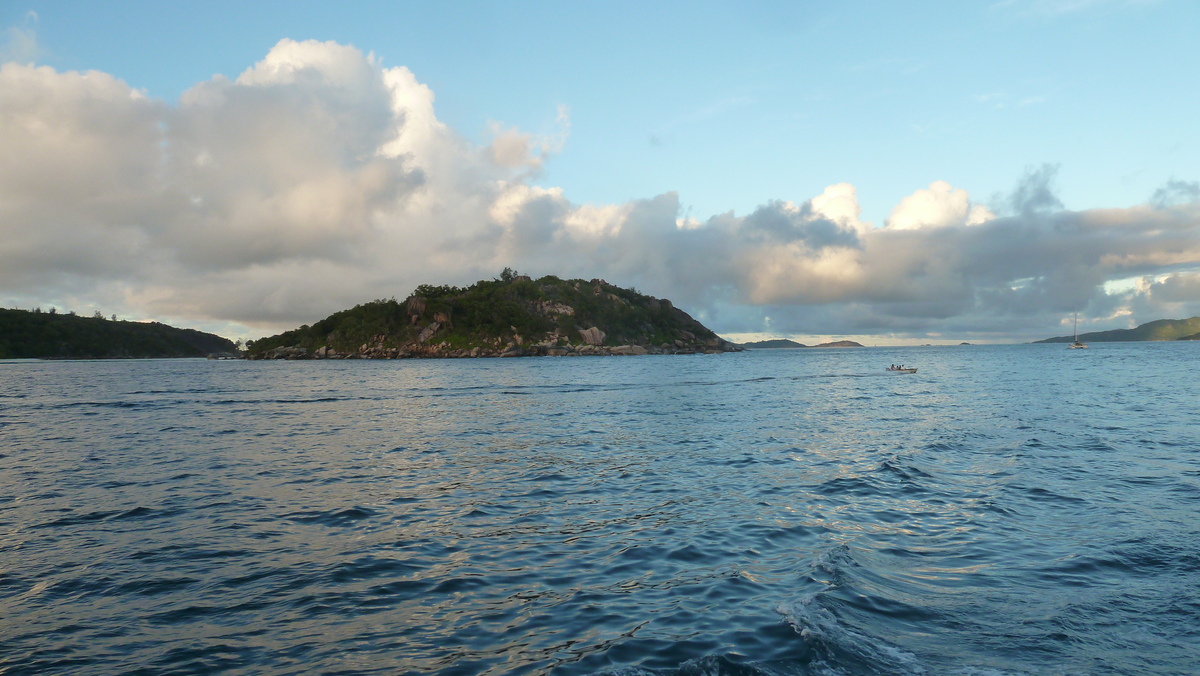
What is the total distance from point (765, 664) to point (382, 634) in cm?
584

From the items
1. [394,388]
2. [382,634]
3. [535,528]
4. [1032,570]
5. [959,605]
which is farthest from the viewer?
[394,388]

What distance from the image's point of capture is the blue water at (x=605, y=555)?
29.9ft

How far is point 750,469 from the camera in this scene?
947 inches

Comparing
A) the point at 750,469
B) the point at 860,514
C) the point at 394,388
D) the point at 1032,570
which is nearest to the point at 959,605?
the point at 1032,570

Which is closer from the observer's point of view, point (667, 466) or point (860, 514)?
point (860, 514)

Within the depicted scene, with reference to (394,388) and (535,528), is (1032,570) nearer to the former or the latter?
(535,528)

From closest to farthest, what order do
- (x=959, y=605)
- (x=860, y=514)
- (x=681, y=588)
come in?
(x=959, y=605), (x=681, y=588), (x=860, y=514)

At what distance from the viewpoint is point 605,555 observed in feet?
45.0

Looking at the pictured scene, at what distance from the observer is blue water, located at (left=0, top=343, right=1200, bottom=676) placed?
9117 millimetres

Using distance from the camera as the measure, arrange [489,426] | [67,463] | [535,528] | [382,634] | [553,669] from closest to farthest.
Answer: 1. [553,669]
2. [382,634]
3. [535,528]
4. [67,463]
5. [489,426]

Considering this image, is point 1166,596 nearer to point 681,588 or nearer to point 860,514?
point 860,514

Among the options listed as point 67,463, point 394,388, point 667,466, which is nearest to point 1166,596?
point 667,466

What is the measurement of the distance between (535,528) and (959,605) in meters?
9.56

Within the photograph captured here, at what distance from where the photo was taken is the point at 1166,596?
11.1 meters
